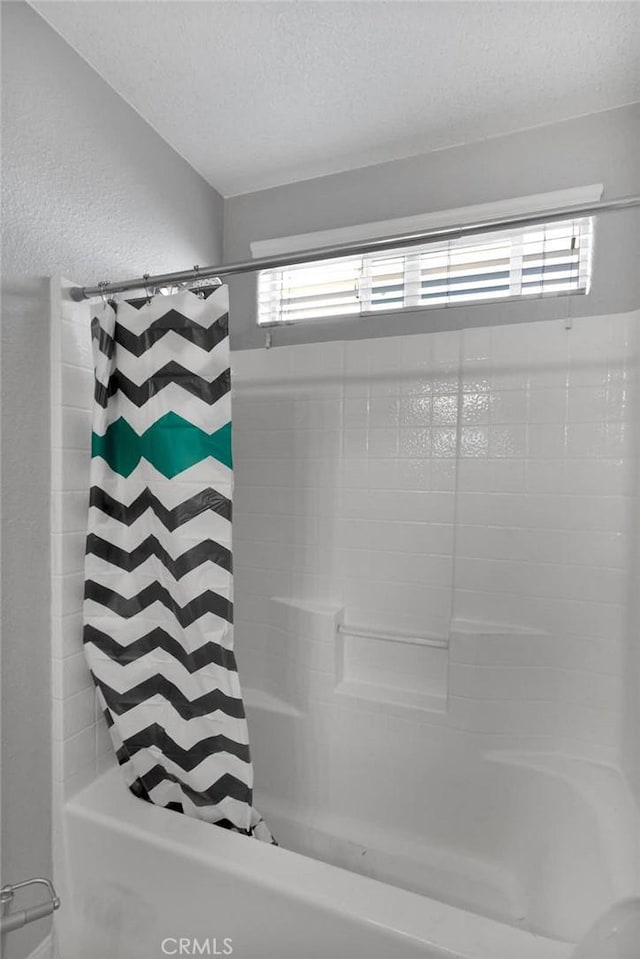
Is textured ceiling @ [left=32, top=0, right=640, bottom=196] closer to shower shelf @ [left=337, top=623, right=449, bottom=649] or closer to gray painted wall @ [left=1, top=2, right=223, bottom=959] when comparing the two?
gray painted wall @ [left=1, top=2, right=223, bottom=959]

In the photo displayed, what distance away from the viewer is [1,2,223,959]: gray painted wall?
44.7 inches

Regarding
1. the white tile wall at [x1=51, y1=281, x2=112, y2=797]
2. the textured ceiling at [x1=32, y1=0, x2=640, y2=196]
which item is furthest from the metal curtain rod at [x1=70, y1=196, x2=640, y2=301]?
the textured ceiling at [x1=32, y1=0, x2=640, y2=196]

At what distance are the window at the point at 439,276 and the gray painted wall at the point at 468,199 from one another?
1.8 inches

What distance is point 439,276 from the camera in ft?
5.95

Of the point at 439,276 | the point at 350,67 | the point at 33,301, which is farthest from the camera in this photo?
the point at 439,276

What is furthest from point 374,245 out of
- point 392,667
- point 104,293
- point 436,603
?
point 392,667

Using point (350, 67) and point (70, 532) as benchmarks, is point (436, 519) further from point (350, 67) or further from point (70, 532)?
point (350, 67)

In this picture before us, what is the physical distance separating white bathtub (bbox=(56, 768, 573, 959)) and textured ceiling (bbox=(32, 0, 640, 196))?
199 cm

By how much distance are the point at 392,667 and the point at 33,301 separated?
159 centimetres

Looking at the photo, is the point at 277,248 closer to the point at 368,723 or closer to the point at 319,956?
the point at 368,723

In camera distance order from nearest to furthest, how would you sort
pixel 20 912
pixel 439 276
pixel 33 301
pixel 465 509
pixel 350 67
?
pixel 20 912 < pixel 33 301 < pixel 350 67 < pixel 465 509 < pixel 439 276

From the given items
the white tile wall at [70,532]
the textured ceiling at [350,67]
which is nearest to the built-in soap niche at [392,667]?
the white tile wall at [70,532]

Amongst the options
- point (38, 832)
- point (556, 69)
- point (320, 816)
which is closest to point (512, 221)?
point (556, 69)

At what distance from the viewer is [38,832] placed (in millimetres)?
1220
